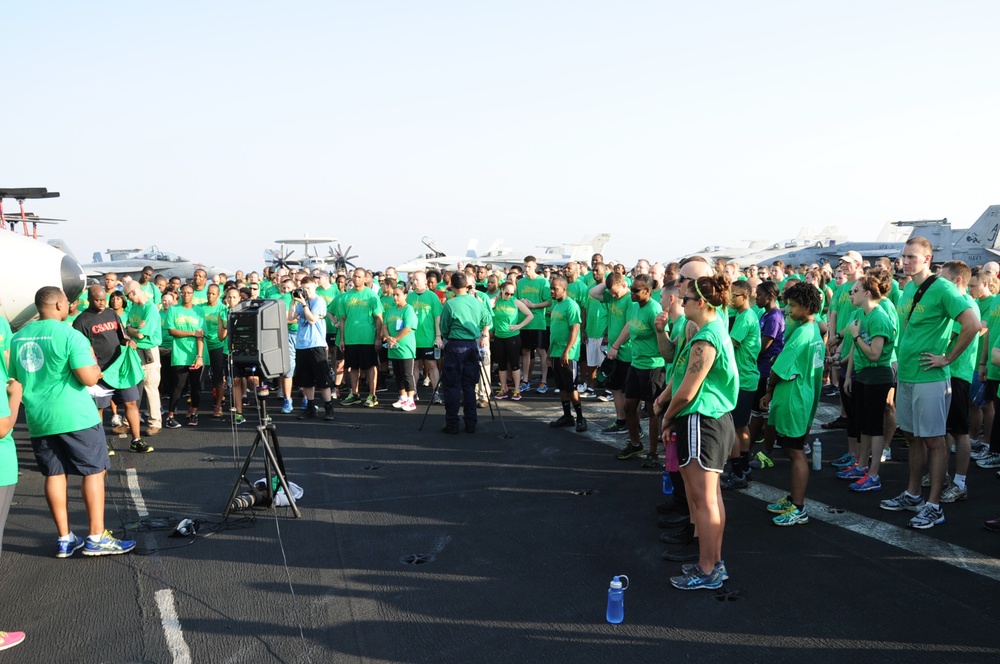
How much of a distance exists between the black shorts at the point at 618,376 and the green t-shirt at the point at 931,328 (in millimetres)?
3110

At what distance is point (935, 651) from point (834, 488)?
2.92 meters

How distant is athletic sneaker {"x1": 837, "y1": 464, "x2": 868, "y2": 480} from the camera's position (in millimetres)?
6352

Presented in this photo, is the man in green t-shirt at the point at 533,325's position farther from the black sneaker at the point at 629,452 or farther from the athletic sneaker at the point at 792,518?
the athletic sneaker at the point at 792,518

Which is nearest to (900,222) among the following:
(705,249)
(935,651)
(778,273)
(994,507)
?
(705,249)

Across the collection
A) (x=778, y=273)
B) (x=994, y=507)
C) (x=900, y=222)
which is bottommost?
(x=994, y=507)

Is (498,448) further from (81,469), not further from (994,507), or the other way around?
(994,507)

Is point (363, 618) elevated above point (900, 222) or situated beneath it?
situated beneath

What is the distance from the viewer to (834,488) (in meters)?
6.25

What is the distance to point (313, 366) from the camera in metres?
9.70

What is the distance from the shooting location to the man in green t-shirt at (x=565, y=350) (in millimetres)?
8602

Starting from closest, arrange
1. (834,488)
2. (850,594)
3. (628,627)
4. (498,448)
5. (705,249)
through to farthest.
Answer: (628,627)
(850,594)
(834,488)
(498,448)
(705,249)

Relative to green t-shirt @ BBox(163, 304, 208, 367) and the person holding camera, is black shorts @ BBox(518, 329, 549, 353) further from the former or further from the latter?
green t-shirt @ BBox(163, 304, 208, 367)

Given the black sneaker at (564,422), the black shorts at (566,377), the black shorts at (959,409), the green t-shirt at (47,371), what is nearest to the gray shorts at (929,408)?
the black shorts at (959,409)

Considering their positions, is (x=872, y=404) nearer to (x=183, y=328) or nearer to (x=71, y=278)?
(x=183, y=328)
